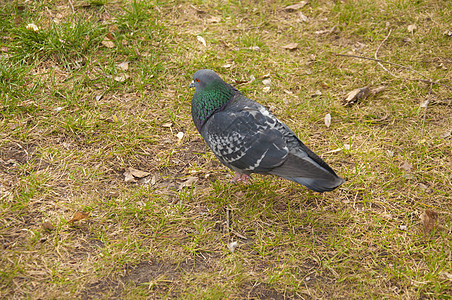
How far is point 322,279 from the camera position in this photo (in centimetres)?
318

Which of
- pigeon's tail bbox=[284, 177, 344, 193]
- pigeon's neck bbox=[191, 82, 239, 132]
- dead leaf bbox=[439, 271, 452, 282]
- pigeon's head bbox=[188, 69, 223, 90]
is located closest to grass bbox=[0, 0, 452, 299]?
dead leaf bbox=[439, 271, 452, 282]

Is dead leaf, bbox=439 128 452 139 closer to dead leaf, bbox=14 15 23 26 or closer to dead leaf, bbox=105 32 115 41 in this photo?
dead leaf, bbox=105 32 115 41

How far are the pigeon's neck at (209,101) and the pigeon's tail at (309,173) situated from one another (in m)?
0.83

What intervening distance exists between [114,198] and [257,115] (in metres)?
1.54

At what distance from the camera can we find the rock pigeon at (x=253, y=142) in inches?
132

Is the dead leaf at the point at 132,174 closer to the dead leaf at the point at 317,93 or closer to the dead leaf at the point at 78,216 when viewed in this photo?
the dead leaf at the point at 78,216

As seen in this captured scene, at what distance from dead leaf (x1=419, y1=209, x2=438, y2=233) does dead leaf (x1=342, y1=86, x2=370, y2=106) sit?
1.67 meters

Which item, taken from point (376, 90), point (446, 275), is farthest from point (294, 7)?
point (446, 275)

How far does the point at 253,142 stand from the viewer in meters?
3.44

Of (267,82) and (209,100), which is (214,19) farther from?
(209,100)

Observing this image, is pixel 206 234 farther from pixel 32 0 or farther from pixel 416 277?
pixel 32 0

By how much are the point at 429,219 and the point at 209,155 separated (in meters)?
2.17

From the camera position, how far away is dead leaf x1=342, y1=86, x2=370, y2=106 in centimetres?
469

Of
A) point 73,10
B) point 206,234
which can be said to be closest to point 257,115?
point 206,234
